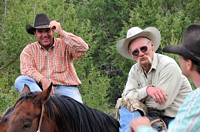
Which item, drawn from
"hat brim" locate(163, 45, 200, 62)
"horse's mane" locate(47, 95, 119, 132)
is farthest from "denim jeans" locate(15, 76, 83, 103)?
"hat brim" locate(163, 45, 200, 62)

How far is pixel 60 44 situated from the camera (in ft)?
16.8

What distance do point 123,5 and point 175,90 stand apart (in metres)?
12.6

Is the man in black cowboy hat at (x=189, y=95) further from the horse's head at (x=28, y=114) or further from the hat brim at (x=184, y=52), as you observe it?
the horse's head at (x=28, y=114)

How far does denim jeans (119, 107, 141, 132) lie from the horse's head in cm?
87

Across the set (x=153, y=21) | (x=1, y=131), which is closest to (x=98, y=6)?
(x=153, y=21)

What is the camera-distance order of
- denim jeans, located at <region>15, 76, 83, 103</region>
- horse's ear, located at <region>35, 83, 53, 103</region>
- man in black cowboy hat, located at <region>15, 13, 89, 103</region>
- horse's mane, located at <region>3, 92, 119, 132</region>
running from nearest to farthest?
horse's ear, located at <region>35, 83, 53, 103</region> < horse's mane, located at <region>3, 92, 119, 132</region> < denim jeans, located at <region>15, 76, 83, 103</region> < man in black cowboy hat, located at <region>15, 13, 89, 103</region>

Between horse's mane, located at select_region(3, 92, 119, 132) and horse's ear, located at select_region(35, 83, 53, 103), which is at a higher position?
horse's ear, located at select_region(35, 83, 53, 103)

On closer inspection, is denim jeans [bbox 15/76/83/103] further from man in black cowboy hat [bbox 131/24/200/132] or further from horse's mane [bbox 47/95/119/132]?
man in black cowboy hat [bbox 131/24/200/132]

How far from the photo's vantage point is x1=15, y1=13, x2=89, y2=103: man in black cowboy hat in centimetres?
486

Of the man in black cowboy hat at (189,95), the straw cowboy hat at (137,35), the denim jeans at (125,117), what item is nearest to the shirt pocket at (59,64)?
the straw cowboy hat at (137,35)

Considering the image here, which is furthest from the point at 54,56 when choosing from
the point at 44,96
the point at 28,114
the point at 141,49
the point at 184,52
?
the point at 184,52

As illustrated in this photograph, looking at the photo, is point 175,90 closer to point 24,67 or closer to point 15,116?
point 15,116

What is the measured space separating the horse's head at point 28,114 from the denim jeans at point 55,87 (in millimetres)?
1046

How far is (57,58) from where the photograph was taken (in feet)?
16.5
